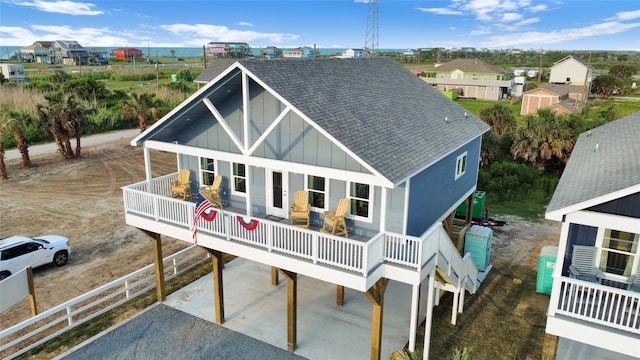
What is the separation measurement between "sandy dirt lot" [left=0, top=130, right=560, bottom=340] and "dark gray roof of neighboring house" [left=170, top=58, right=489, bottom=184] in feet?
21.6

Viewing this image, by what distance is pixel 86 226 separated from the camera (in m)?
22.0

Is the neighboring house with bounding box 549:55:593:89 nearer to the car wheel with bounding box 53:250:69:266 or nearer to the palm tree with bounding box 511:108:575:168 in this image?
the palm tree with bounding box 511:108:575:168

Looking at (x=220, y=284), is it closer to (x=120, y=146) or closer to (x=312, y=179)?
(x=312, y=179)

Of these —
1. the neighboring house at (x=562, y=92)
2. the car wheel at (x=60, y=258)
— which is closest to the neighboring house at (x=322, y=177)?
the car wheel at (x=60, y=258)

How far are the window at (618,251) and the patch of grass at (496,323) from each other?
3.54 m

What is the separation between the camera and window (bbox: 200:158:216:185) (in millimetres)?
15367

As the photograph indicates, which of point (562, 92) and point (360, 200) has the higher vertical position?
point (562, 92)

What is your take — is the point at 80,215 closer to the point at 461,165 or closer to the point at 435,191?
the point at 435,191

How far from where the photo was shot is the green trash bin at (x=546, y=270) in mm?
15180

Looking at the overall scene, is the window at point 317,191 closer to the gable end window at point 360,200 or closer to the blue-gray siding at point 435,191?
the gable end window at point 360,200

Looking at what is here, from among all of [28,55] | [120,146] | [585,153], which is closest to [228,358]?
[585,153]

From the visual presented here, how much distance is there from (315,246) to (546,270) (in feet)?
30.1

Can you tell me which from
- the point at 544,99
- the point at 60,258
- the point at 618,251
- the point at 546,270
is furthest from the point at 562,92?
the point at 60,258

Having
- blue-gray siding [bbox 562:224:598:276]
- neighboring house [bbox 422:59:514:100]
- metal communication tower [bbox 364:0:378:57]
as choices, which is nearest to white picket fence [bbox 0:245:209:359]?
blue-gray siding [bbox 562:224:598:276]
